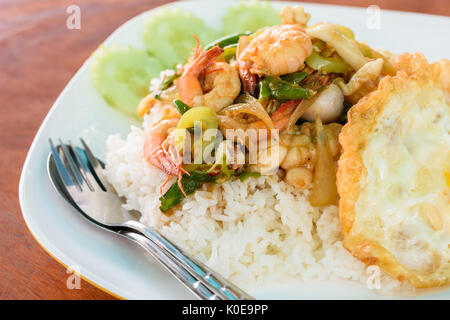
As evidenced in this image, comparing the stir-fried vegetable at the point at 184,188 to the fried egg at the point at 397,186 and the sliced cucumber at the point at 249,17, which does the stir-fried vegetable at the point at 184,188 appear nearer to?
the fried egg at the point at 397,186

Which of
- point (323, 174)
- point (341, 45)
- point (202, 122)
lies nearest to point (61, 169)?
point (202, 122)

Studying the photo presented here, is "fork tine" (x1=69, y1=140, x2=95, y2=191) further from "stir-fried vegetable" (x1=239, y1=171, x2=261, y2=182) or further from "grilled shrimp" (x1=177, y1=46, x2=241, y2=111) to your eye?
"stir-fried vegetable" (x1=239, y1=171, x2=261, y2=182)

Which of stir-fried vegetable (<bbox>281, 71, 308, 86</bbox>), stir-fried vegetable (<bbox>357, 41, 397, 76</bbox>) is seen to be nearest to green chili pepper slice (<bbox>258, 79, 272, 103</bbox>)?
stir-fried vegetable (<bbox>281, 71, 308, 86</bbox>)

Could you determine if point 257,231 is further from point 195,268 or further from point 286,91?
point 286,91

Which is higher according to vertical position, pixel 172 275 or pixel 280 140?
pixel 280 140
